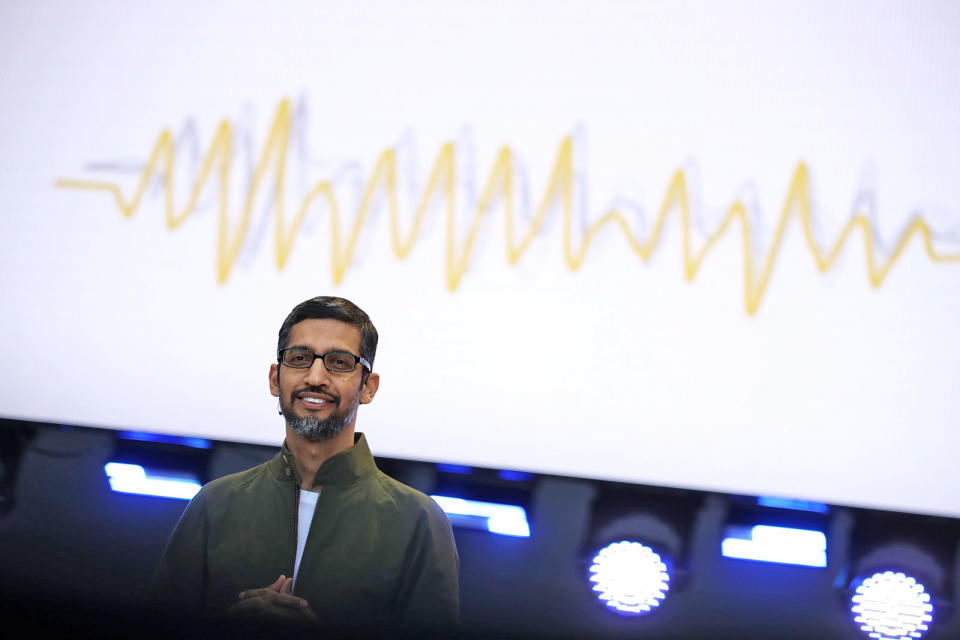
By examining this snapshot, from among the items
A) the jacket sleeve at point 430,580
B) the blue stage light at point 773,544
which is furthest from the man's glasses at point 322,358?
the blue stage light at point 773,544

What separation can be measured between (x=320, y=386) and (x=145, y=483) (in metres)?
0.93

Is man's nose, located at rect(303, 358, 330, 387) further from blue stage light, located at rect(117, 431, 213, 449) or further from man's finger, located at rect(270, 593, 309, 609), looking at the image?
blue stage light, located at rect(117, 431, 213, 449)

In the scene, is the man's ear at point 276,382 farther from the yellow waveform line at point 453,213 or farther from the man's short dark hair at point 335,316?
the yellow waveform line at point 453,213

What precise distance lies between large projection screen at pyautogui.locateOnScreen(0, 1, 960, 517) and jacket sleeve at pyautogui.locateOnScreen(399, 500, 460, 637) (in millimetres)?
638

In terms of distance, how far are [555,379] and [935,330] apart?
0.78m

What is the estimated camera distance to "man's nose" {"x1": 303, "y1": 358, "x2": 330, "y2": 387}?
1394 millimetres

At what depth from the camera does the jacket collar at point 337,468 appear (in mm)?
1404

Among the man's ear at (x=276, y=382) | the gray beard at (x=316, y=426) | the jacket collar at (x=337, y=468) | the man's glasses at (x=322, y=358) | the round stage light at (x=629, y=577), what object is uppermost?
the man's glasses at (x=322, y=358)

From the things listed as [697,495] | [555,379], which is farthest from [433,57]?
[697,495]

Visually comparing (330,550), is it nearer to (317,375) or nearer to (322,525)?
(322,525)

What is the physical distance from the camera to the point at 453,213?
2168mm

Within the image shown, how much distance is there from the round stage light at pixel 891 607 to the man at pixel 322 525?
97 centimetres

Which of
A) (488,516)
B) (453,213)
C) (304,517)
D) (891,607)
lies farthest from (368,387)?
(891,607)

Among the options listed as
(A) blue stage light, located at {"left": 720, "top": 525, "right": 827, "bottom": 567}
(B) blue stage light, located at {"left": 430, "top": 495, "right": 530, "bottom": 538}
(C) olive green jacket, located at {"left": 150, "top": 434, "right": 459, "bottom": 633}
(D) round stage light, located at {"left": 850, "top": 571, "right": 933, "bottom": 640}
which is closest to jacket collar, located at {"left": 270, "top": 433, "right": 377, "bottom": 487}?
(C) olive green jacket, located at {"left": 150, "top": 434, "right": 459, "bottom": 633}
